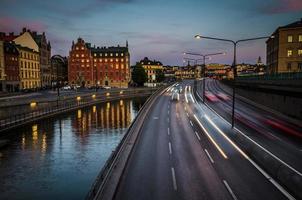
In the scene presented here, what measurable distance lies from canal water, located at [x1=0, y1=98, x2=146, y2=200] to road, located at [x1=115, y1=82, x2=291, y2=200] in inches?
213

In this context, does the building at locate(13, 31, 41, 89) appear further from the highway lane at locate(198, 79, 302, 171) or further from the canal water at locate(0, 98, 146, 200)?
the highway lane at locate(198, 79, 302, 171)

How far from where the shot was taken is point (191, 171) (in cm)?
2186

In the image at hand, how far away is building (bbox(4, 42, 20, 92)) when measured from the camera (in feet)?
320

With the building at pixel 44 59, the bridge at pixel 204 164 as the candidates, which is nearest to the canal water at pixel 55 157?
the bridge at pixel 204 164

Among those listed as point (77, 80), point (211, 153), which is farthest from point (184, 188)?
point (77, 80)

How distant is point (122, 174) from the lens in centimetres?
2128

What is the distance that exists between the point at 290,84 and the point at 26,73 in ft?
307

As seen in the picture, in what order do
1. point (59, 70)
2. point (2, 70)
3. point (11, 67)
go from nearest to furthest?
point (2, 70) < point (11, 67) < point (59, 70)

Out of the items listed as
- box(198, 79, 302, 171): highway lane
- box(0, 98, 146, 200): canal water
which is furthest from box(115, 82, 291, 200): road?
box(0, 98, 146, 200): canal water

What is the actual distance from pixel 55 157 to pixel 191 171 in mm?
18841

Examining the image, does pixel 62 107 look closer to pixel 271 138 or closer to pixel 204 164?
pixel 271 138

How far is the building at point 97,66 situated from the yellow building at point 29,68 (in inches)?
1213

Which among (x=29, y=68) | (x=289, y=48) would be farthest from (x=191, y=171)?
(x=29, y=68)

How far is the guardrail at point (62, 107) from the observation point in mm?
53662
